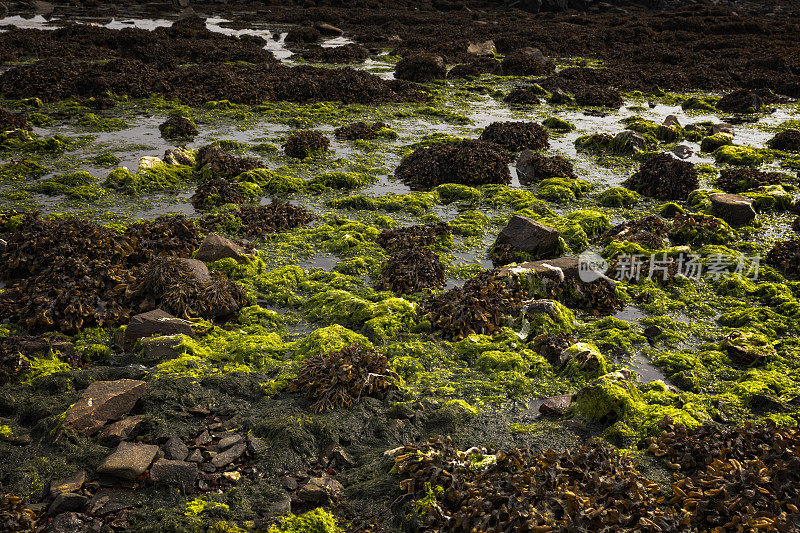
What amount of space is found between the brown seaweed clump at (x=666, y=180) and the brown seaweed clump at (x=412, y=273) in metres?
5.66

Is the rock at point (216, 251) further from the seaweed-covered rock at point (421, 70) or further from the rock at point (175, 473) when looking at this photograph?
the seaweed-covered rock at point (421, 70)

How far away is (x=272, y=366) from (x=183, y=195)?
5.75 m

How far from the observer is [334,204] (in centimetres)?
984

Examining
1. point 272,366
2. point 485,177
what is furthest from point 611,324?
point 485,177

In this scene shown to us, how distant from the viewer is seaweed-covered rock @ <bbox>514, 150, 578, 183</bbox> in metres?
11.3

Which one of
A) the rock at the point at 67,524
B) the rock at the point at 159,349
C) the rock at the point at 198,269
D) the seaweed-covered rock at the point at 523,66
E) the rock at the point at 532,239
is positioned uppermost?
the seaweed-covered rock at the point at 523,66

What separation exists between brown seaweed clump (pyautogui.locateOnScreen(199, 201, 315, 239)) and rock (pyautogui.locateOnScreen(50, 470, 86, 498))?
16.6ft

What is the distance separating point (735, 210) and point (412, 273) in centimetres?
627

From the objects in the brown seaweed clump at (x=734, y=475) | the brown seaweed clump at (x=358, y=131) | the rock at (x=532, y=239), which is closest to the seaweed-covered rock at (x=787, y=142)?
the rock at (x=532, y=239)

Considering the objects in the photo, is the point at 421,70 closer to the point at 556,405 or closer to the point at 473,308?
the point at 473,308

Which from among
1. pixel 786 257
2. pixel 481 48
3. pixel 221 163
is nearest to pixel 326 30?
pixel 481 48

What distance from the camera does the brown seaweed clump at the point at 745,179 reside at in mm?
10797

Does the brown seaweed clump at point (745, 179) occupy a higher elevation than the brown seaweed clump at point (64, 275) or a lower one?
higher

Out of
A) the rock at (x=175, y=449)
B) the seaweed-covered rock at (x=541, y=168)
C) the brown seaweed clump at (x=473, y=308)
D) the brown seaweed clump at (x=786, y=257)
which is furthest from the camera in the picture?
the seaweed-covered rock at (x=541, y=168)
